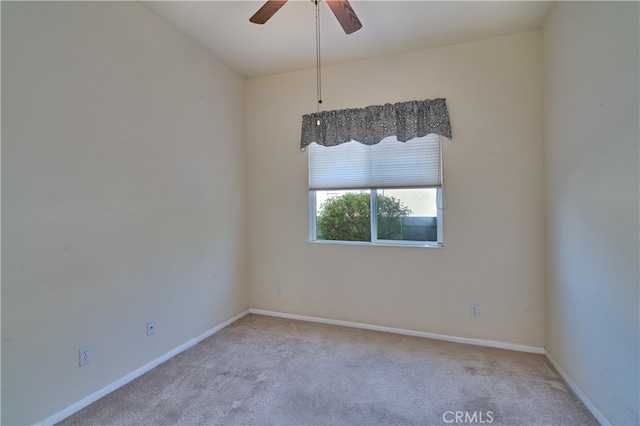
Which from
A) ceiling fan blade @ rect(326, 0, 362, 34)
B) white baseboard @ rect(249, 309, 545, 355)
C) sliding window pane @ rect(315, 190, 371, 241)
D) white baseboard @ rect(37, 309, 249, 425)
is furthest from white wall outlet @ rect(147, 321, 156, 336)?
ceiling fan blade @ rect(326, 0, 362, 34)

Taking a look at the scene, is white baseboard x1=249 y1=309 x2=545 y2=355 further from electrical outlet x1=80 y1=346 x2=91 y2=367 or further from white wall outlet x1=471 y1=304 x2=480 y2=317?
electrical outlet x1=80 y1=346 x2=91 y2=367

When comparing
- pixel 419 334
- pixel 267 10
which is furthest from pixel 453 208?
pixel 267 10

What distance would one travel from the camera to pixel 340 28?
2.58m

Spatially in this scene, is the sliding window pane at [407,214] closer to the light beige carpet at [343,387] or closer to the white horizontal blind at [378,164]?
the white horizontal blind at [378,164]

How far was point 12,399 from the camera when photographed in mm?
1600

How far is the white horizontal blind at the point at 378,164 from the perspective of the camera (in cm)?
293

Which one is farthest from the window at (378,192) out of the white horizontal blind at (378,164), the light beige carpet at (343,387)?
the light beige carpet at (343,387)

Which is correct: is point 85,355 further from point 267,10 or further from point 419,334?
point 419,334

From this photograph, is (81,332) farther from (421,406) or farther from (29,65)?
(421,406)

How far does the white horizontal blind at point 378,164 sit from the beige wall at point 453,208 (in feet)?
0.49

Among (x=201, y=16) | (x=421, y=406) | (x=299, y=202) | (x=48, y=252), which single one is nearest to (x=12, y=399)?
(x=48, y=252)

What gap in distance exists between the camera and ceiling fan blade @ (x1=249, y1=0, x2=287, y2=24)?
185cm

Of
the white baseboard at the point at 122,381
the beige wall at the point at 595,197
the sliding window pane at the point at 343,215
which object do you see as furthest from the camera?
the sliding window pane at the point at 343,215

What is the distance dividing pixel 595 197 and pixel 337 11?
2.00 m
